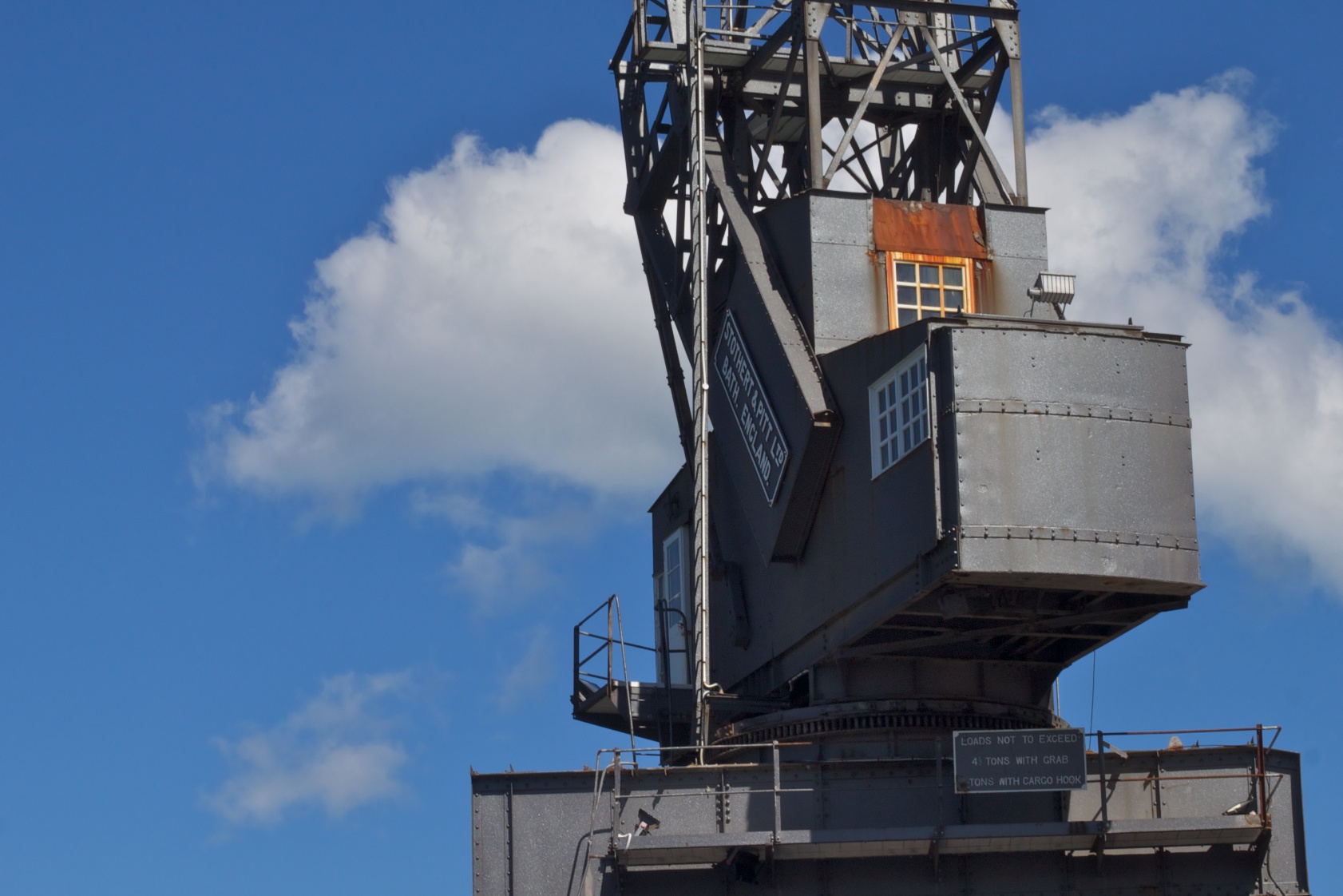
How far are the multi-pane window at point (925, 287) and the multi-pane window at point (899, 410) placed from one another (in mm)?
2263

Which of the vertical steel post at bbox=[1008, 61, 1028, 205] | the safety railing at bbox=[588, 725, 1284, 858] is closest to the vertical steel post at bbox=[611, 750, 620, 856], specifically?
the safety railing at bbox=[588, 725, 1284, 858]

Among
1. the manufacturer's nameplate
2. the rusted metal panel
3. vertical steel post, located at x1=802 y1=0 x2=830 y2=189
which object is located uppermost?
vertical steel post, located at x1=802 y1=0 x2=830 y2=189

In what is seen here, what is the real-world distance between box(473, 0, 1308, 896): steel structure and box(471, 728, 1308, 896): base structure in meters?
0.04

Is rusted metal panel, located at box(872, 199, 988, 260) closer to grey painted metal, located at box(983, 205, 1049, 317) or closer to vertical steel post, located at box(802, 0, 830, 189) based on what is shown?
grey painted metal, located at box(983, 205, 1049, 317)

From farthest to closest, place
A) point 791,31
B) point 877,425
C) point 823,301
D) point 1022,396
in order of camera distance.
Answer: point 791,31 → point 823,301 → point 877,425 → point 1022,396

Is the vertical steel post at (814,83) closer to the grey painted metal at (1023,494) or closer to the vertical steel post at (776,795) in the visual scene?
the grey painted metal at (1023,494)

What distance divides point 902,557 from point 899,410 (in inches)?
73.7

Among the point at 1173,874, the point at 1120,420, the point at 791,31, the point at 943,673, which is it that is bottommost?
the point at 1173,874

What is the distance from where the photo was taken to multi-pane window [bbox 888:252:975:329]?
27.8 meters

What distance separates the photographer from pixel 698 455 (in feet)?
99.0

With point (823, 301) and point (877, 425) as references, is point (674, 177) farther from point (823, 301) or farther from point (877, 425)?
point (877, 425)

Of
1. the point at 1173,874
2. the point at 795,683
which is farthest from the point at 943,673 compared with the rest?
the point at 1173,874

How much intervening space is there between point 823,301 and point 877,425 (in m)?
2.67

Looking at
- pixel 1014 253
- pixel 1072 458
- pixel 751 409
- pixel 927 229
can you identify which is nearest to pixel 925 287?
pixel 927 229
